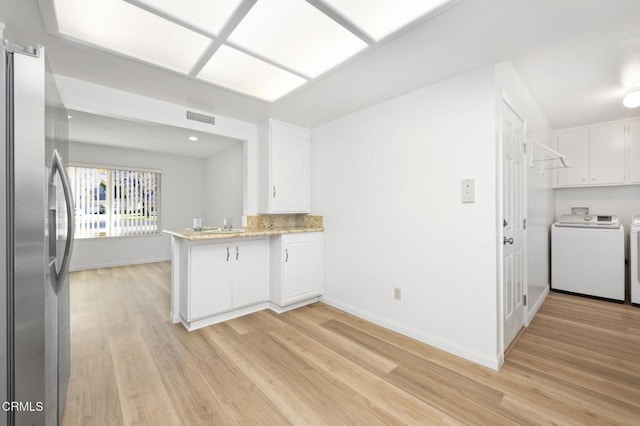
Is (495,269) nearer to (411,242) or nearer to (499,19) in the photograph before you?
(411,242)

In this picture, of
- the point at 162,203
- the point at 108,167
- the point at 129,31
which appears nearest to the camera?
the point at 129,31

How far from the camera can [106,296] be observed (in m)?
3.65

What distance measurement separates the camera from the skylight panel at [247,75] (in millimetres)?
2070

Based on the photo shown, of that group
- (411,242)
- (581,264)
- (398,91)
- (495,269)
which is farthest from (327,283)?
(581,264)

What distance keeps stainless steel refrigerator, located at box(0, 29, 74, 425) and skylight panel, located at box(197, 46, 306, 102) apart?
4.09 ft

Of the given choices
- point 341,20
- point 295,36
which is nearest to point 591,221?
point 341,20

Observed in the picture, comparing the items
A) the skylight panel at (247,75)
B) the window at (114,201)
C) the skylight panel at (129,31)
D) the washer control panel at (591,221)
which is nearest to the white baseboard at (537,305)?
the washer control panel at (591,221)

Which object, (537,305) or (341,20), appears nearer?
(341,20)

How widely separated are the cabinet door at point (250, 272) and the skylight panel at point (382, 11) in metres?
2.35

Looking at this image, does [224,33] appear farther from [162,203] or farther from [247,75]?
[162,203]

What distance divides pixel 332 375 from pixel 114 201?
5.82 m

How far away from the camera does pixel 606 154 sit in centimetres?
374

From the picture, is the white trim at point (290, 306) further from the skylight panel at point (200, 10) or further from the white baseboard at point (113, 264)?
the white baseboard at point (113, 264)

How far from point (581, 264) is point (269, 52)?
4.61 m
